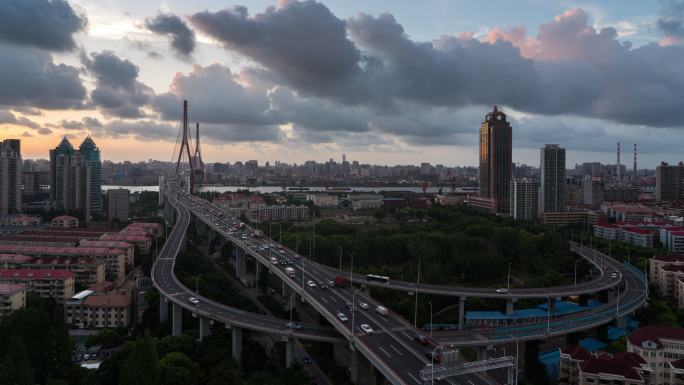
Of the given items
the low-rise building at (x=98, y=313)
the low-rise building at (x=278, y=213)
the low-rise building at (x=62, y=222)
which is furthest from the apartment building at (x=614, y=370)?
the low-rise building at (x=62, y=222)

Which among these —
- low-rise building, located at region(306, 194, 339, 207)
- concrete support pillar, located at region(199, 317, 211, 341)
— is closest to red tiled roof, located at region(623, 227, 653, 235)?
concrete support pillar, located at region(199, 317, 211, 341)

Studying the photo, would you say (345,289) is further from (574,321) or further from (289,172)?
(289,172)

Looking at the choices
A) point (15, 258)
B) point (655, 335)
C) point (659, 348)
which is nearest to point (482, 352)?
point (659, 348)

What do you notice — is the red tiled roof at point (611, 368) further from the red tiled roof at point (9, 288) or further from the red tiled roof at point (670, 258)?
the red tiled roof at point (9, 288)

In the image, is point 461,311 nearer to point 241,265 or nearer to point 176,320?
point 176,320

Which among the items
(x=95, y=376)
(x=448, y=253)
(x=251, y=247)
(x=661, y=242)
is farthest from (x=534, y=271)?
(x=95, y=376)

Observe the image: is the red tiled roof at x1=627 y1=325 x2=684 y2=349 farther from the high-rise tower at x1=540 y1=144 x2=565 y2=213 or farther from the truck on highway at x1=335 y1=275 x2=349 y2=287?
the high-rise tower at x1=540 y1=144 x2=565 y2=213

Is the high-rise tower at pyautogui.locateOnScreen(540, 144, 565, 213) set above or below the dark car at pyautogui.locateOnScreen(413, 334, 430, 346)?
above
